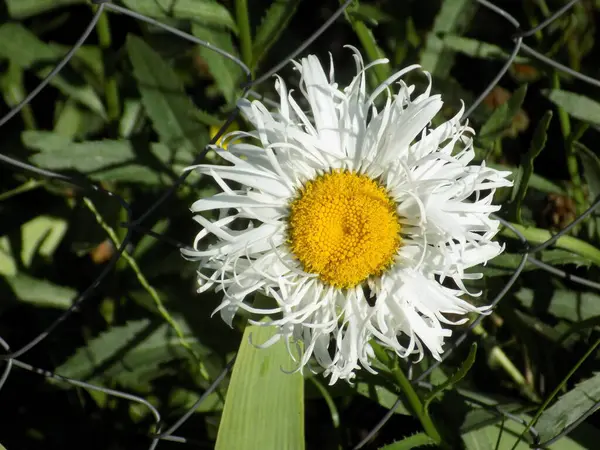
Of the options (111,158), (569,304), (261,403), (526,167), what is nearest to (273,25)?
(111,158)

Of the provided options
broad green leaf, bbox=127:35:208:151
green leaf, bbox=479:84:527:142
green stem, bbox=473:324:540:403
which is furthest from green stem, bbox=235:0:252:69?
green stem, bbox=473:324:540:403

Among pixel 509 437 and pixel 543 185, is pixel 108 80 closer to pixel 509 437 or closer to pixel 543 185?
pixel 543 185

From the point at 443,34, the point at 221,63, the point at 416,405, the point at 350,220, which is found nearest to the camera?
the point at 350,220

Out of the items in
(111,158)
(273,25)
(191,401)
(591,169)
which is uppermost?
(273,25)

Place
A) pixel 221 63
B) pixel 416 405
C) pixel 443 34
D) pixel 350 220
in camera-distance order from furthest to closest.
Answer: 1. pixel 443 34
2. pixel 221 63
3. pixel 416 405
4. pixel 350 220

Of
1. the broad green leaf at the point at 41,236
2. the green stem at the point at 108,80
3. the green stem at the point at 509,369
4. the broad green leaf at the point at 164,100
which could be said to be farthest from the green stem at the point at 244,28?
the green stem at the point at 509,369

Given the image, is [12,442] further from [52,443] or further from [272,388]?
[272,388]

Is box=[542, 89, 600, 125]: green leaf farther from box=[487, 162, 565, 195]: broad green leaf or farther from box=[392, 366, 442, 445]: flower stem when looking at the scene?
box=[392, 366, 442, 445]: flower stem
